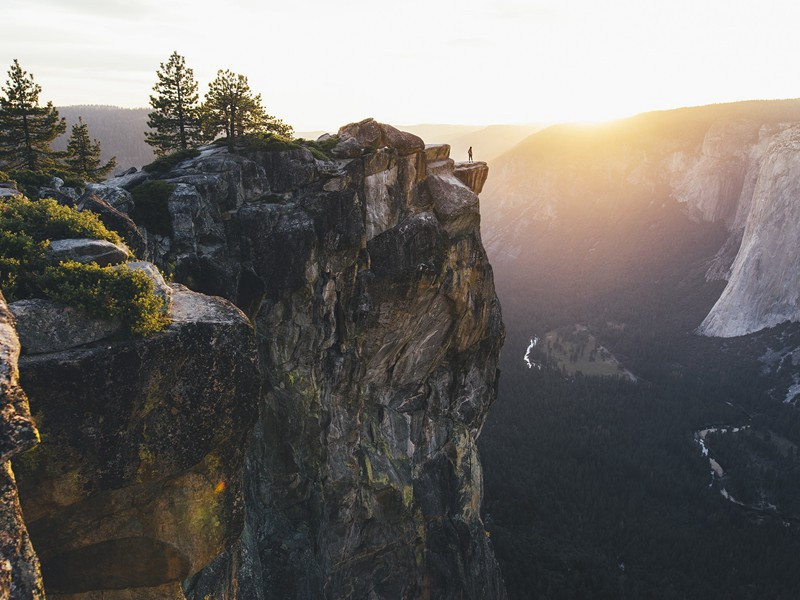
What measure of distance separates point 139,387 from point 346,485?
23.3 m

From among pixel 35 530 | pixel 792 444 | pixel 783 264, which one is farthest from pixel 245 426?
pixel 783 264

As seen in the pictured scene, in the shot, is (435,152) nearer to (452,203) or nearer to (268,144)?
(452,203)

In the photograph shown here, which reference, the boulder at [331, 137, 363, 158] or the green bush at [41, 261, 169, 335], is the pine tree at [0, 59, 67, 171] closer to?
the boulder at [331, 137, 363, 158]

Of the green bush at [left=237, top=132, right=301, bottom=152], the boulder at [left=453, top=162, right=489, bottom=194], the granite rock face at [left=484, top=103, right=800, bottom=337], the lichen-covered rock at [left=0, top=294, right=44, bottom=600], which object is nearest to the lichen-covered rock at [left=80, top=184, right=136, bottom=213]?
the green bush at [left=237, top=132, right=301, bottom=152]

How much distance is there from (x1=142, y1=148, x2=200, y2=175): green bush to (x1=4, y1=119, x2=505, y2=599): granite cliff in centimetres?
73

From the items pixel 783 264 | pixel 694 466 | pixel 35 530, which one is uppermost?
pixel 35 530

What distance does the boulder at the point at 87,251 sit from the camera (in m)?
13.8

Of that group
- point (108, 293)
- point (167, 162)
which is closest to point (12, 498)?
point (108, 293)

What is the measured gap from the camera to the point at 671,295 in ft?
482

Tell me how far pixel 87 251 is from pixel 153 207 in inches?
510

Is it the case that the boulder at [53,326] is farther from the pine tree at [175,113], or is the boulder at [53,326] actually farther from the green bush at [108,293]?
the pine tree at [175,113]

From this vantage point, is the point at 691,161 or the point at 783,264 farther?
the point at 691,161

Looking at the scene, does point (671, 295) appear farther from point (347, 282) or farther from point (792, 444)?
point (347, 282)

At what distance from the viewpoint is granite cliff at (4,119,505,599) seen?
41.8 ft
